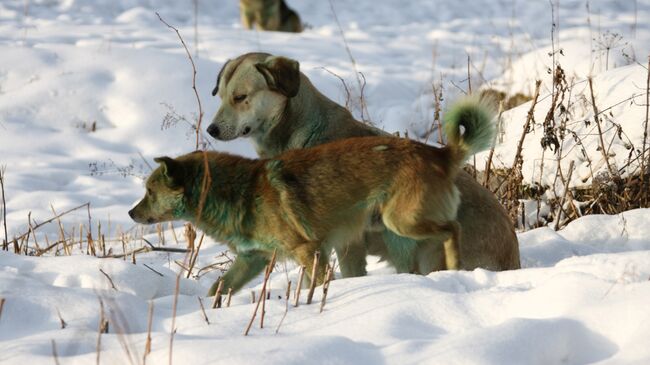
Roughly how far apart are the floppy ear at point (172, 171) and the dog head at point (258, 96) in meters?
0.90

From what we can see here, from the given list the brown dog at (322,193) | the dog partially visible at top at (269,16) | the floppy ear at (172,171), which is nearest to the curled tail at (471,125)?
the brown dog at (322,193)

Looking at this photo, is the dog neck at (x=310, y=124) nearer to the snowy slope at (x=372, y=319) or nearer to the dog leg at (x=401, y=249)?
the dog leg at (x=401, y=249)

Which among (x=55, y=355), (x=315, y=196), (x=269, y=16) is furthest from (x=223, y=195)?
(x=269, y=16)

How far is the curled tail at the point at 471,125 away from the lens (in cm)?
505

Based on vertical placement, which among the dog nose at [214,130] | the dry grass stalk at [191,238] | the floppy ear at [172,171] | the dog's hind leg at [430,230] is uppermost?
the dog nose at [214,130]

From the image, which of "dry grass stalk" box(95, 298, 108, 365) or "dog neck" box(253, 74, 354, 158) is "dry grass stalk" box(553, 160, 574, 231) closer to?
"dog neck" box(253, 74, 354, 158)

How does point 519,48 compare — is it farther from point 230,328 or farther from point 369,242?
point 230,328

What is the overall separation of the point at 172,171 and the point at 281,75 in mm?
1194

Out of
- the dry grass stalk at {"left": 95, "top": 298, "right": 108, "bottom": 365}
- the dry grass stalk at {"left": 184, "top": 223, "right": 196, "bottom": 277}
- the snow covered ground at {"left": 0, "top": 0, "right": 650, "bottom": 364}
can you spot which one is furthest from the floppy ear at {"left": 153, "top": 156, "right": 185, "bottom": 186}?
the dry grass stalk at {"left": 95, "top": 298, "right": 108, "bottom": 365}

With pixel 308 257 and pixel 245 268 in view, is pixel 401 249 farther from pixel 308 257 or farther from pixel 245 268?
pixel 245 268

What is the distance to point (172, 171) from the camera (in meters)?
5.08

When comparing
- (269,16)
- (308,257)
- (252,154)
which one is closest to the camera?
(308,257)

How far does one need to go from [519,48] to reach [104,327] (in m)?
12.8

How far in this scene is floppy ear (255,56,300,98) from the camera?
5957 millimetres
